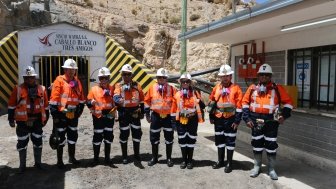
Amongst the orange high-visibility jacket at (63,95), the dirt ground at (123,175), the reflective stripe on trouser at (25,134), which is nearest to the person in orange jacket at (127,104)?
the dirt ground at (123,175)

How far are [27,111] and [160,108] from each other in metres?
2.37

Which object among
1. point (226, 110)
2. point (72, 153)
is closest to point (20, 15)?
point (72, 153)

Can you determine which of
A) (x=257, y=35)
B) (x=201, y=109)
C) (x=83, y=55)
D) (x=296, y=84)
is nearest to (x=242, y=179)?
(x=201, y=109)

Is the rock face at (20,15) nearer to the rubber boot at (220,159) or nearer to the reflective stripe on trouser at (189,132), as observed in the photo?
the reflective stripe on trouser at (189,132)

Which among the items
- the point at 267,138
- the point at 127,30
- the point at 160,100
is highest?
the point at 127,30

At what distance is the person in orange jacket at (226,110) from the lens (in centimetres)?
650

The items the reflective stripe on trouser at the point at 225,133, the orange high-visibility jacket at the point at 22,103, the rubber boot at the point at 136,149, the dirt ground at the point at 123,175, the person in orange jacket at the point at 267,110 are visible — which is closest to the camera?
the dirt ground at the point at 123,175

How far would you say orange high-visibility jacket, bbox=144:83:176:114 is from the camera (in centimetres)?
682

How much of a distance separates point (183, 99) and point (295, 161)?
2596mm

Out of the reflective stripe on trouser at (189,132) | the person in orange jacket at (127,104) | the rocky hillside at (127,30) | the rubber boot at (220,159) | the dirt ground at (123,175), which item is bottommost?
the dirt ground at (123,175)

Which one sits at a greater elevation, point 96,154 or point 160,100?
point 160,100

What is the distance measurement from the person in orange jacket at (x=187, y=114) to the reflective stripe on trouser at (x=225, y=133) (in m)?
0.35

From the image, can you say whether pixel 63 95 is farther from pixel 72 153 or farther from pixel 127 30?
pixel 127 30

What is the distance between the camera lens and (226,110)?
6.52m
